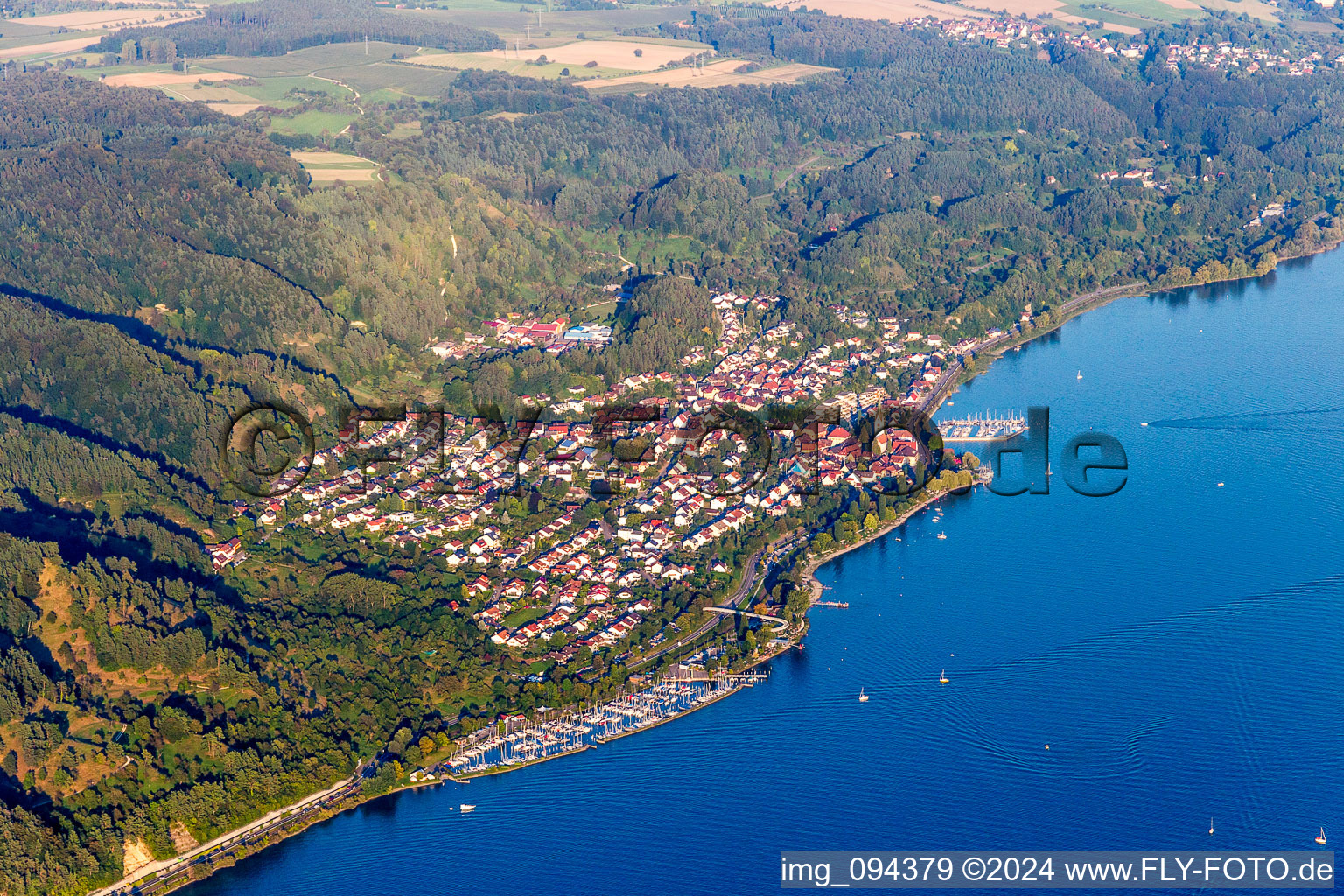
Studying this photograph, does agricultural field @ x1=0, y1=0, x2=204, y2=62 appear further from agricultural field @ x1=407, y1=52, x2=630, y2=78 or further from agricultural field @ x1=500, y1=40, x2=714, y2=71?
agricultural field @ x1=500, y1=40, x2=714, y2=71

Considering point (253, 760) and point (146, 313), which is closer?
point (253, 760)

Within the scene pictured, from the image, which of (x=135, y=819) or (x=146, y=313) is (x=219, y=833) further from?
(x=146, y=313)

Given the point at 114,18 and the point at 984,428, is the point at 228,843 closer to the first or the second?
the point at 984,428

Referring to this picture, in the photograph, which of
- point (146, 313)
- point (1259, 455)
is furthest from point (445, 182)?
point (1259, 455)

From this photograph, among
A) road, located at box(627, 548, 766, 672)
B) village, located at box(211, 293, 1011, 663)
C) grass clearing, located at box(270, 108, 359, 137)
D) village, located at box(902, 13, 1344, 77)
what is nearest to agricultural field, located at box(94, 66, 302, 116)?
grass clearing, located at box(270, 108, 359, 137)

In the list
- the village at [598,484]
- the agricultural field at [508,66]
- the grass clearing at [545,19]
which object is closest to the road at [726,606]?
the village at [598,484]

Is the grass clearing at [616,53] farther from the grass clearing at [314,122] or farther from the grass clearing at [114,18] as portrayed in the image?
the grass clearing at [114,18]

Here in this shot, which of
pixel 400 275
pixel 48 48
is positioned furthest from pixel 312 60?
pixel 400 275
